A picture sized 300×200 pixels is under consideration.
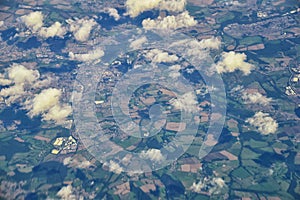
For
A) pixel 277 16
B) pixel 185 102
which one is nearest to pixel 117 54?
pixel 185 102

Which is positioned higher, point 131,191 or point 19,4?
point 19,4

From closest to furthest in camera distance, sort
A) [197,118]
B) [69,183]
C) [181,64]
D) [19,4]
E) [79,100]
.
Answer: [69,183] < [197,118] < [79,100] < [181,64] < [19,4]

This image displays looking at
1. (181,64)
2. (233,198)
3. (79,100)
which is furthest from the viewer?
(181,64)

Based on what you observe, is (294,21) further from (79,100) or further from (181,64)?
(79,100)

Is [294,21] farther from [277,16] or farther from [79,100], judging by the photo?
[79,100]

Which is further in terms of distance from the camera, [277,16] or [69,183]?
[277,16]

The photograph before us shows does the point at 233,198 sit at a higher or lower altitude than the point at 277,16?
lower

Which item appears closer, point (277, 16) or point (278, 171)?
point (278, 171)

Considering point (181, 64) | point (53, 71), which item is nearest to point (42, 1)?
point (53, 71)

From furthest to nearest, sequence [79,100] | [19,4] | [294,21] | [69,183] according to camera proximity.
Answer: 1. [19,4]
2. [294,21]
3. [79,100]
4. [69,183]

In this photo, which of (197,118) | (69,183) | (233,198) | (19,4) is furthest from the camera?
(19,4)
